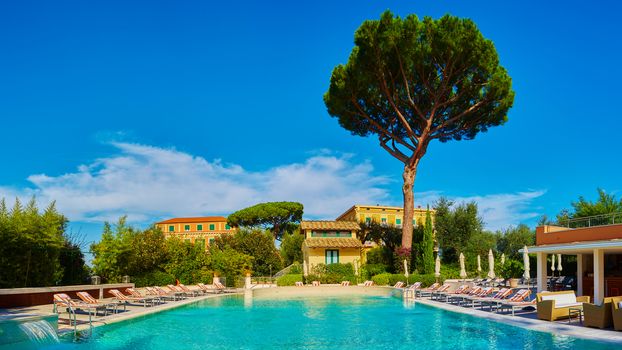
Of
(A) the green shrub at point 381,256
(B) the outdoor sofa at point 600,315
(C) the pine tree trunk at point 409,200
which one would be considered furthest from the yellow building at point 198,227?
(B) the outdoor sofa at point 600,315

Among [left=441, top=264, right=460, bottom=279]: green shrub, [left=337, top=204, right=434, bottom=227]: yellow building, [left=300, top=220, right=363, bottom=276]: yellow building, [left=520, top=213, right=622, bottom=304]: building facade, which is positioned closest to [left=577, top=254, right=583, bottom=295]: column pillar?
[left=520, top=213, right=622, bottom=304]: building facade

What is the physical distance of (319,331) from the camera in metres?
12.8

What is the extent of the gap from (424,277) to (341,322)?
12.5 meters

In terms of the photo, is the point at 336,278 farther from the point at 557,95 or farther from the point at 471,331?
the point at 471,331

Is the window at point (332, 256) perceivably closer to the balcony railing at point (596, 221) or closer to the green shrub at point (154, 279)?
the green shrub at point (154, 279)

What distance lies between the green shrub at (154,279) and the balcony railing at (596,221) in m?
19.1

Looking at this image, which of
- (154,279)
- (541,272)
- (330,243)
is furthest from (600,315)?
(330,243)

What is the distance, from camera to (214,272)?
95.9 feet

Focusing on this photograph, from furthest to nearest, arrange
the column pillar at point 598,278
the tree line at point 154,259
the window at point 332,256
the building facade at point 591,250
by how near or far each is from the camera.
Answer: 1. the window at point 332,256
2. the tree line at point 154,259
3. the building facade at point 591,250
4. the column pillar at point 598,278

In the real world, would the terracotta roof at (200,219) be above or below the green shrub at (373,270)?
above

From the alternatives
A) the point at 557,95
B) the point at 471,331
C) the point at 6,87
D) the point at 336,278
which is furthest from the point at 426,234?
the point at 6,87

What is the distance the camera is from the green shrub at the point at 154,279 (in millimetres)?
24891

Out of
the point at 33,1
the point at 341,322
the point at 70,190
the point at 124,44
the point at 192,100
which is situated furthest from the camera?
the point at 192,100

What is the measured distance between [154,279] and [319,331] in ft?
50.2
